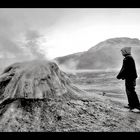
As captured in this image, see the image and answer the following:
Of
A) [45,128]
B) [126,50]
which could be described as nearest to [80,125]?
[45,128]

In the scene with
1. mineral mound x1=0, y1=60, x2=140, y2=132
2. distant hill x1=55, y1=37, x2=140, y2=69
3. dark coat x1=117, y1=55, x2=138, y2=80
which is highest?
distant hill x1=55, y1=37, x2=140, y2=69

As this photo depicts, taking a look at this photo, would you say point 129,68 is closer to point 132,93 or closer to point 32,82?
point 132,93

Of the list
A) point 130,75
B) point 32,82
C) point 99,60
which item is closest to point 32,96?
point 32,82

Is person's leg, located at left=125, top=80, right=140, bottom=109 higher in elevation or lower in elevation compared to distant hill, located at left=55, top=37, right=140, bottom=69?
lower

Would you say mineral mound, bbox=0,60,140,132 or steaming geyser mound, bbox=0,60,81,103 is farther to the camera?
steaming geyser mound, bbox=0,60,81,103

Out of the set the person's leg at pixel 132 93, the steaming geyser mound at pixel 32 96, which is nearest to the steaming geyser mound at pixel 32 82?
the steaming geyser mound at pixel 32 96

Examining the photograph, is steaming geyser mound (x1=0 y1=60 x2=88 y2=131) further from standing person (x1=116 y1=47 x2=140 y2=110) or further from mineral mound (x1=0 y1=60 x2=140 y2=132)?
standing person (x1=116 y1=47 x2=140 y2=110)

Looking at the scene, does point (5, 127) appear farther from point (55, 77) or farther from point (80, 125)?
point (55, 77)

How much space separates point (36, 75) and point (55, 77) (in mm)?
562

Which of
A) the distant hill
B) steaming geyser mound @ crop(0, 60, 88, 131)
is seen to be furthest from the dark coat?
the distant hill

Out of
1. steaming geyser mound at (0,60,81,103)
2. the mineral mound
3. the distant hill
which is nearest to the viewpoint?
the mineral mound

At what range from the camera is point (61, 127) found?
3398 millimetres

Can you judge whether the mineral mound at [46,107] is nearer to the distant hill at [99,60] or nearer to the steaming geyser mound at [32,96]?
the steaming geyser mound at [32,96]

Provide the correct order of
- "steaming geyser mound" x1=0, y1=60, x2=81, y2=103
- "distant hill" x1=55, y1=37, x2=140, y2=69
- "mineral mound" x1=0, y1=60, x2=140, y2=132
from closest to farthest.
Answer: "mineral mound" x1=0, y1=60, x2=140, y2=132
"steaming geyser mound" x1=0, y1=60, x2=81, y2=103
"distant hill" x1=55, y1=37, x2=140, y2=69
